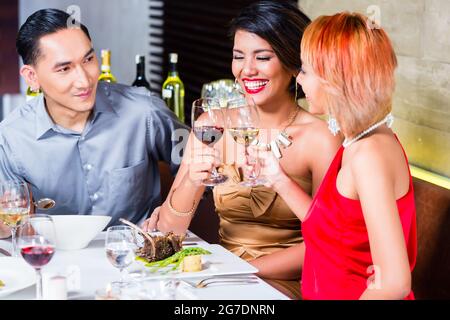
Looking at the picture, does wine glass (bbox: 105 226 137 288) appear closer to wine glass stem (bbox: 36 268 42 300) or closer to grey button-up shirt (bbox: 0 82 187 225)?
wine glass stem (bbox: 36 268 42 300)

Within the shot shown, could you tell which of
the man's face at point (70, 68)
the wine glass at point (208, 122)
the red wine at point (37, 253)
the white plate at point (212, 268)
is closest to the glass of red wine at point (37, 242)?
the red wine at point (37, 253)

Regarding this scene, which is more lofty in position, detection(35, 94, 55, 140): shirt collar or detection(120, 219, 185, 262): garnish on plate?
detection(35, 94, 55, 140): shirt collar

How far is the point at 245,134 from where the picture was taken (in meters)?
2.39

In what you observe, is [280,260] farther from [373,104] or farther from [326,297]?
[373,104]

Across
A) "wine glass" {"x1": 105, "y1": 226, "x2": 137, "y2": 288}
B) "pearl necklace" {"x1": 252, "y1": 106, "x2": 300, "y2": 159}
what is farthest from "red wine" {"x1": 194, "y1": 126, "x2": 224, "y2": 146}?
"wine glass" {"x1": 105, "y1": 226, "x2": 137, "y2": 288}

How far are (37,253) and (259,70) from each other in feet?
3.70

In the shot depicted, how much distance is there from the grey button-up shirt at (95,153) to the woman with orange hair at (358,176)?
36.4 inches

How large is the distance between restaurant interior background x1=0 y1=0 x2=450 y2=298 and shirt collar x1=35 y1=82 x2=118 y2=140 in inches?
30.2

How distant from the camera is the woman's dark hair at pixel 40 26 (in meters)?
2.85

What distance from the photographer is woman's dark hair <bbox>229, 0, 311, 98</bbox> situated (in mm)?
2738

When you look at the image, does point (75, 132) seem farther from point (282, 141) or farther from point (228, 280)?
point (228, 280)

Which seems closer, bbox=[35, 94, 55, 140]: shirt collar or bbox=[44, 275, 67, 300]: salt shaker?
bbox=[44, 275, 67, 300]: salt shaker

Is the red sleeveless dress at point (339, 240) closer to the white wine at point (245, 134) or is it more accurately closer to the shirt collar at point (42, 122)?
the white wine at point (245, 134)

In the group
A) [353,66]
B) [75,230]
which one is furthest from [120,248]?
[353,66]
